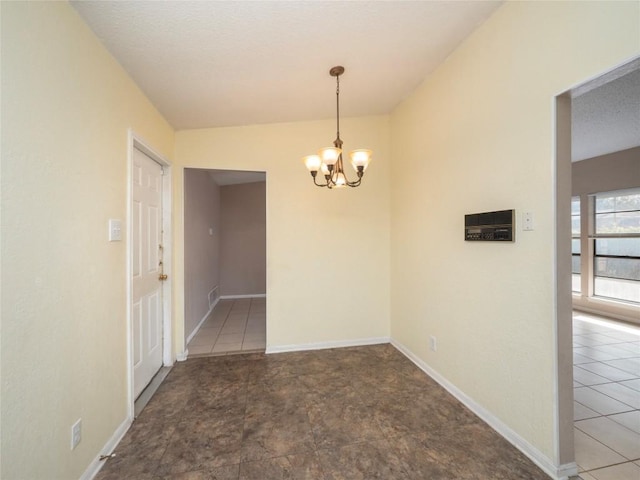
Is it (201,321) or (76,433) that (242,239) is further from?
(76,433)

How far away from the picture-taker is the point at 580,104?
258 centimetres

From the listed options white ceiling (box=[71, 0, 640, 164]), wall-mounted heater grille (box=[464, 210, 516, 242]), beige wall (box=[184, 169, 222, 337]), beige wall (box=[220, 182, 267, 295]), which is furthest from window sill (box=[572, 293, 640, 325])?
beige wall (box=[184, 169, 222, 337])

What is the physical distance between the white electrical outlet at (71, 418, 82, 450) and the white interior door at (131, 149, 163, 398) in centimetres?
74

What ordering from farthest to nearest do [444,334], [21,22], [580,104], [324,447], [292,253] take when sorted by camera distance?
1. [292,253]
2. [580,104]
3. [444,334]
4. [324,447]
5. [21,22]

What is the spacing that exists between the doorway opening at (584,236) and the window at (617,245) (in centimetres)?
10

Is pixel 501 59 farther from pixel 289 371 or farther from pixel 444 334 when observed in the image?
pixel 289 371

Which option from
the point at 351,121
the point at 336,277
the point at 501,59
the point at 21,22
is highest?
the point at 351,121

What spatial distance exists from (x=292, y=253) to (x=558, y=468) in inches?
103

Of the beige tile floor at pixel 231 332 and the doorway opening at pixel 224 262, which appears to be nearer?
the beige tile floor at pixel 231 332

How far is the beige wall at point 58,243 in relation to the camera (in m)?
1.05

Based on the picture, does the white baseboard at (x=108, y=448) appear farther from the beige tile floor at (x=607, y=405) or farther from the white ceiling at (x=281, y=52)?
the beige tile floor at (x=607, y=405)

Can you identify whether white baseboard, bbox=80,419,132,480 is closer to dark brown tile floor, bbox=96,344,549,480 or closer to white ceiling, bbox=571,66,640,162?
dark brown tile floor, bbox=96,344,549,480

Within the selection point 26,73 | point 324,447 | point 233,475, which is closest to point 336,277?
point 324,447

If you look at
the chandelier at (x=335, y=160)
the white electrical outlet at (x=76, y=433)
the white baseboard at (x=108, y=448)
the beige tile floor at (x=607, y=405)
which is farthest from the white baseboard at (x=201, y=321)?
the beige tile floor at (x=607, y=405)
